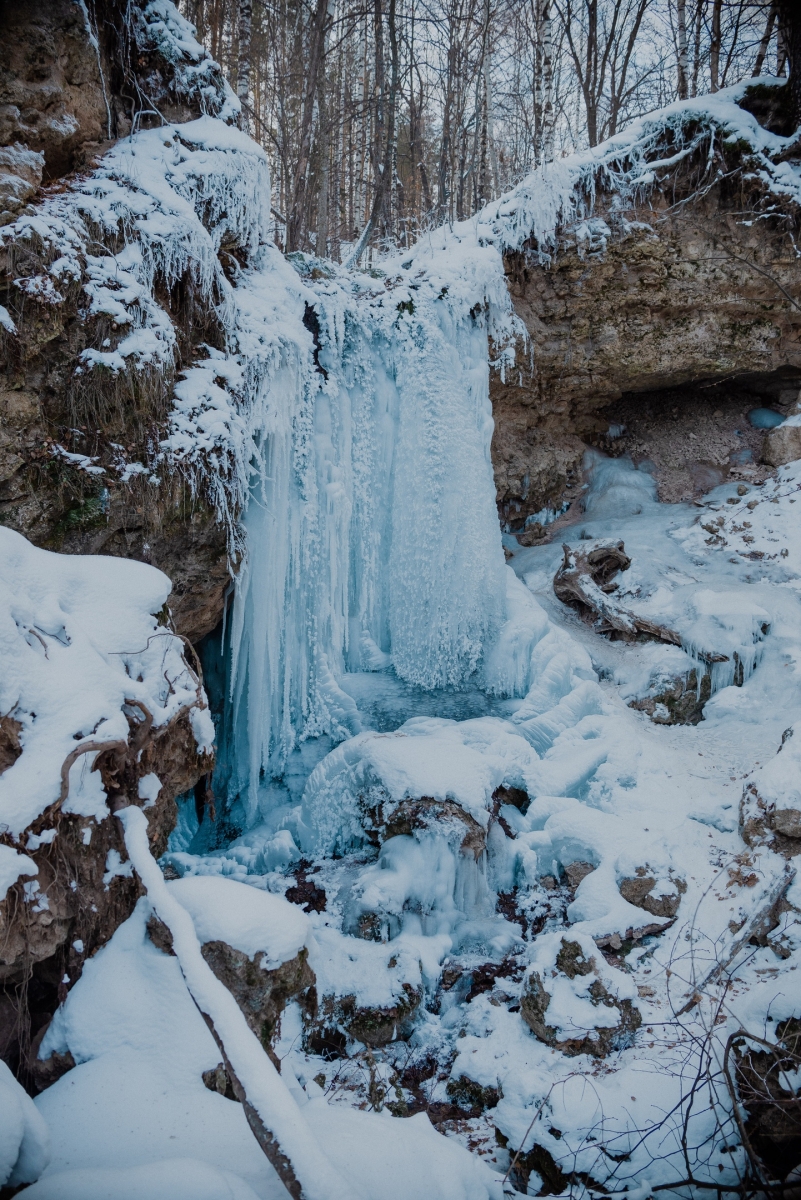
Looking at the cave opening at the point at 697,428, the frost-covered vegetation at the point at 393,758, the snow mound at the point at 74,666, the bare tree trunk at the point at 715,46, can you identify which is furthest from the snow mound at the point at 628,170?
the snow mound at the point at 74,666

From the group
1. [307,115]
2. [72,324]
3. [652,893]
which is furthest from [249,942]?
[307,115]

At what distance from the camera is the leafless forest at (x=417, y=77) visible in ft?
24.0

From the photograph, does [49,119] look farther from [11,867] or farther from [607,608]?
[607,608]

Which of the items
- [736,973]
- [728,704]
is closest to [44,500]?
[736,973]

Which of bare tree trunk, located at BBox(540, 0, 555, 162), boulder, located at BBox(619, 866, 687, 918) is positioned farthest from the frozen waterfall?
bare tree trunk, located at BBox(540, 0, 555, 162)

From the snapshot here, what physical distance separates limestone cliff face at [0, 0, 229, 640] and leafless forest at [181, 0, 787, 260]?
2078mm

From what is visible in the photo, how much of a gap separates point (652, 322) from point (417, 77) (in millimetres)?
5478

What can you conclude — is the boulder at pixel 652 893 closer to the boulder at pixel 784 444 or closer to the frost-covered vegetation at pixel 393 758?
the frost-covered vegetation at pixel 393 758

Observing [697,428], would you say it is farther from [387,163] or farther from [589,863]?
[589,863]

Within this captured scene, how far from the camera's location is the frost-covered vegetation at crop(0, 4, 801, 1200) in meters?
2.11

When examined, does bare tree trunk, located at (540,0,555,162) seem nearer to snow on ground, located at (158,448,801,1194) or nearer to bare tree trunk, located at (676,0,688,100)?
bare tree trunk, located at (676,0,688,100)

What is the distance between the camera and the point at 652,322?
24.1ft

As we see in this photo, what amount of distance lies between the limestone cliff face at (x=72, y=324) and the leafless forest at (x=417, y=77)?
2078 millimetres

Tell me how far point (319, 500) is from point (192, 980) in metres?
4.03
